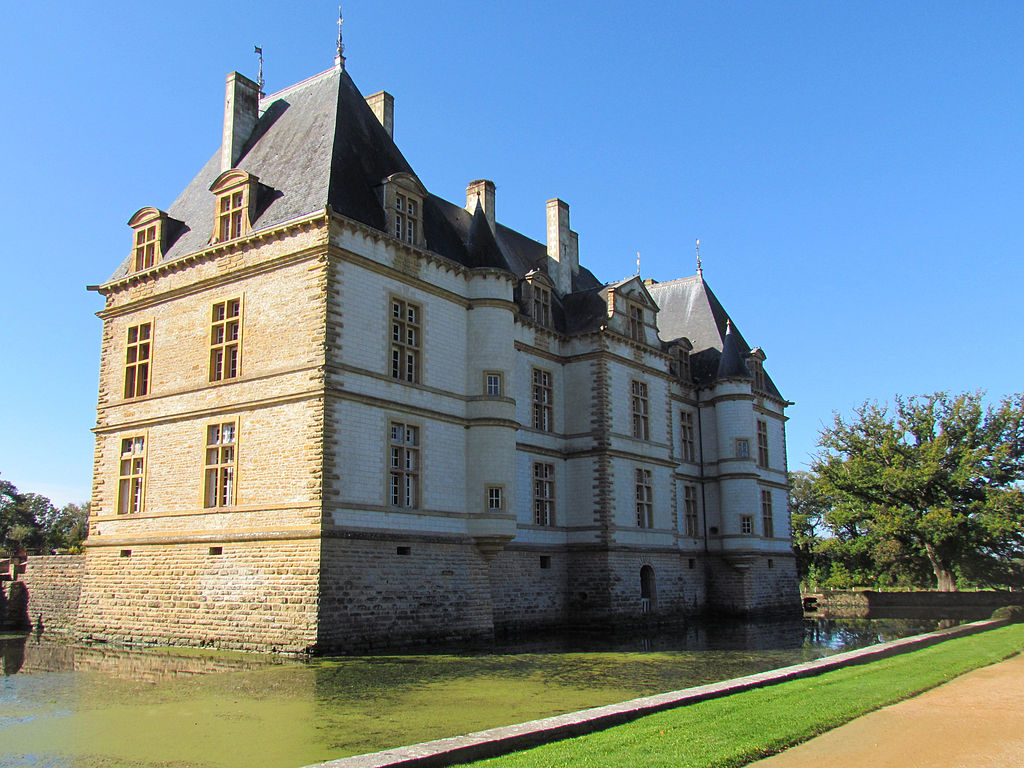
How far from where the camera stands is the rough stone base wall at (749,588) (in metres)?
37.8

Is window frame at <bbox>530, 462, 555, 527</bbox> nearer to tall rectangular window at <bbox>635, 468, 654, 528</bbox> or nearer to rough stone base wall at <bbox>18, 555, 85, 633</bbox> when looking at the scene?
tall rectangular window at <bbox>635, 468, 654, 528</bbox>

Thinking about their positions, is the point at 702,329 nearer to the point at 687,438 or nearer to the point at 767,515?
the point at 687,438

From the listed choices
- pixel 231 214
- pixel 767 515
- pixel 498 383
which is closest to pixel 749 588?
pixel 767 515

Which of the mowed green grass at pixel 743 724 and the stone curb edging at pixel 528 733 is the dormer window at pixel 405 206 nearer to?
the stone curb edging at pixel 528 733

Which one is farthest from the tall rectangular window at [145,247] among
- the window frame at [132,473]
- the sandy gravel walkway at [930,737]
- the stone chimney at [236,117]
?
the sandy gravel walkway at [930,737]

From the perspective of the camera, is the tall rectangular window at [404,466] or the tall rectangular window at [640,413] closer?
the tall rectangular window at [404,466]

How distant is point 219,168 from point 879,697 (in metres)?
23.7

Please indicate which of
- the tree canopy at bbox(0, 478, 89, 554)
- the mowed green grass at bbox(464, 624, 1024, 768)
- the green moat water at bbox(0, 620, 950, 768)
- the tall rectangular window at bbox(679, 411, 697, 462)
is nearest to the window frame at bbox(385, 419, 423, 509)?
the green moat water at bbox(0, 620, 950, 768)

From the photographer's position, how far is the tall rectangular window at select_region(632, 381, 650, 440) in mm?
33812

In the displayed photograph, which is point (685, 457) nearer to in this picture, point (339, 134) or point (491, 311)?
point (491, 311)

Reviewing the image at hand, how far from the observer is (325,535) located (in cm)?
2050

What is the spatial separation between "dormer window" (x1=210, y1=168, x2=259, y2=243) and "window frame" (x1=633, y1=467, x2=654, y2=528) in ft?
54.0

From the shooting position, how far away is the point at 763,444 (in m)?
42.4

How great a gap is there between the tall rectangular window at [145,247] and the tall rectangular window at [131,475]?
211 inches
